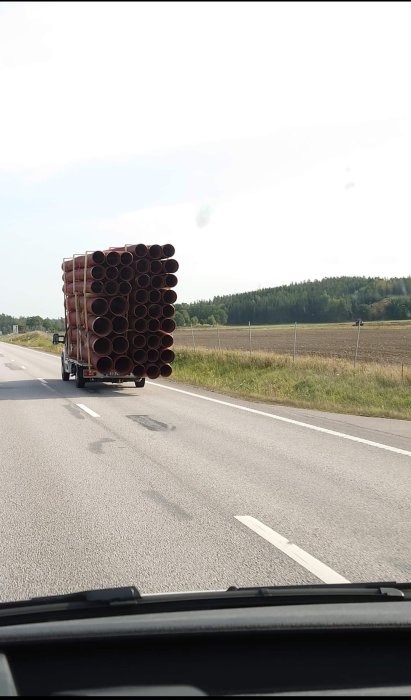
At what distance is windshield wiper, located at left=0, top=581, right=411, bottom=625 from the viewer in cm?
296

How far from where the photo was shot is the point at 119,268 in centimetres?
1794

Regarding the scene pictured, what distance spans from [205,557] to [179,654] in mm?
2422

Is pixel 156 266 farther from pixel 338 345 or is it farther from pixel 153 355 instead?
pixel 338 345

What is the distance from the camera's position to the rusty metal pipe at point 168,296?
18.7m

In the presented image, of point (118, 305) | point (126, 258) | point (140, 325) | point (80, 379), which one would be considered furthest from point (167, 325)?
point (80, 379)

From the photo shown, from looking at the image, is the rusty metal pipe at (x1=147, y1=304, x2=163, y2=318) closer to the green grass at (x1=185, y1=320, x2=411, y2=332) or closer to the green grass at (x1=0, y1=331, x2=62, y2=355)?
the green grass at (x1=185, y1=320, x2=411, y2=332)

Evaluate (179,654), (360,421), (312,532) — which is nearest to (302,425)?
(360,421)

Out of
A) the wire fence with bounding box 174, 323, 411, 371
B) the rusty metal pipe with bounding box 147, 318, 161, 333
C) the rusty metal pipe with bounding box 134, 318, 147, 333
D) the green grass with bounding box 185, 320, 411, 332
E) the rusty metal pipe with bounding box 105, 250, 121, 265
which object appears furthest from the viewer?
the green grass with bounding box 185, 320, 411, 332

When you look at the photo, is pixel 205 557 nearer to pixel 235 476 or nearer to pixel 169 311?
pixel 235 476

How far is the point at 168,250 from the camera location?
1836 centimetres

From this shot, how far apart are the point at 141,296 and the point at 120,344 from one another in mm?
1305

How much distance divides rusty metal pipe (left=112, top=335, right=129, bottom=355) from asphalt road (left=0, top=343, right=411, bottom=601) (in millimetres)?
4982

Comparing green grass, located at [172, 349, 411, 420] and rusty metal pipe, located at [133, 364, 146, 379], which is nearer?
green grass, located at [172, 349, 411, 420]

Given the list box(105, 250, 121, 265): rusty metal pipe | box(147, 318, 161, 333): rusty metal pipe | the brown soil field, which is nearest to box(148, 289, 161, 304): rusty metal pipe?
box(147, 318, 161, 333): rusty metal pipe
